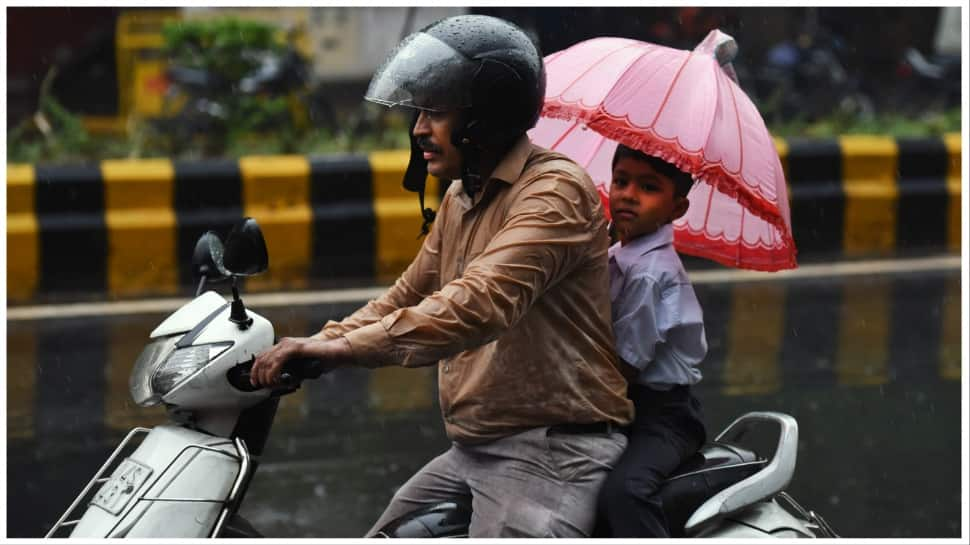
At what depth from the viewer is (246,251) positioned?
2.42 metres

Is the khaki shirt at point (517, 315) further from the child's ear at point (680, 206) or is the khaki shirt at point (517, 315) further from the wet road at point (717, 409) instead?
the wet road at point (717, 409)

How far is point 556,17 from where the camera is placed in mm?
12102

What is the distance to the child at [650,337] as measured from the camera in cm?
254

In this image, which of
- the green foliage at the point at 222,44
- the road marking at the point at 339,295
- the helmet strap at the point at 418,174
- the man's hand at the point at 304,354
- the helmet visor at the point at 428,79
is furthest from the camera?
the green foliage at the point at 222,44

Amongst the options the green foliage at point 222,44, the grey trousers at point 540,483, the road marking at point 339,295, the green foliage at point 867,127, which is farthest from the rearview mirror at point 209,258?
the green foliage at point 867,127

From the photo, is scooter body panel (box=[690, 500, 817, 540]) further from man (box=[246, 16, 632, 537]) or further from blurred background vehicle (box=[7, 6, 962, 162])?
blurred background vehicle (box=[7, 6, 962, 162])

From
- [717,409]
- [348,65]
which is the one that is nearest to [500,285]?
[717,409]

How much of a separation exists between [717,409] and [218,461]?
3070mm

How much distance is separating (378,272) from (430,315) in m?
4.88

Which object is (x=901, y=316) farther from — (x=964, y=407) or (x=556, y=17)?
(x=556, y=17)

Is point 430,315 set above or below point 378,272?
above

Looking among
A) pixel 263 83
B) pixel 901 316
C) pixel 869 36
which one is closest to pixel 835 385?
pixel 901 316

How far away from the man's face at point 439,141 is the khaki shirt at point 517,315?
8 cm

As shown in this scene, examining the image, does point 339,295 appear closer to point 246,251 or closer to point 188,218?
point 188,218
